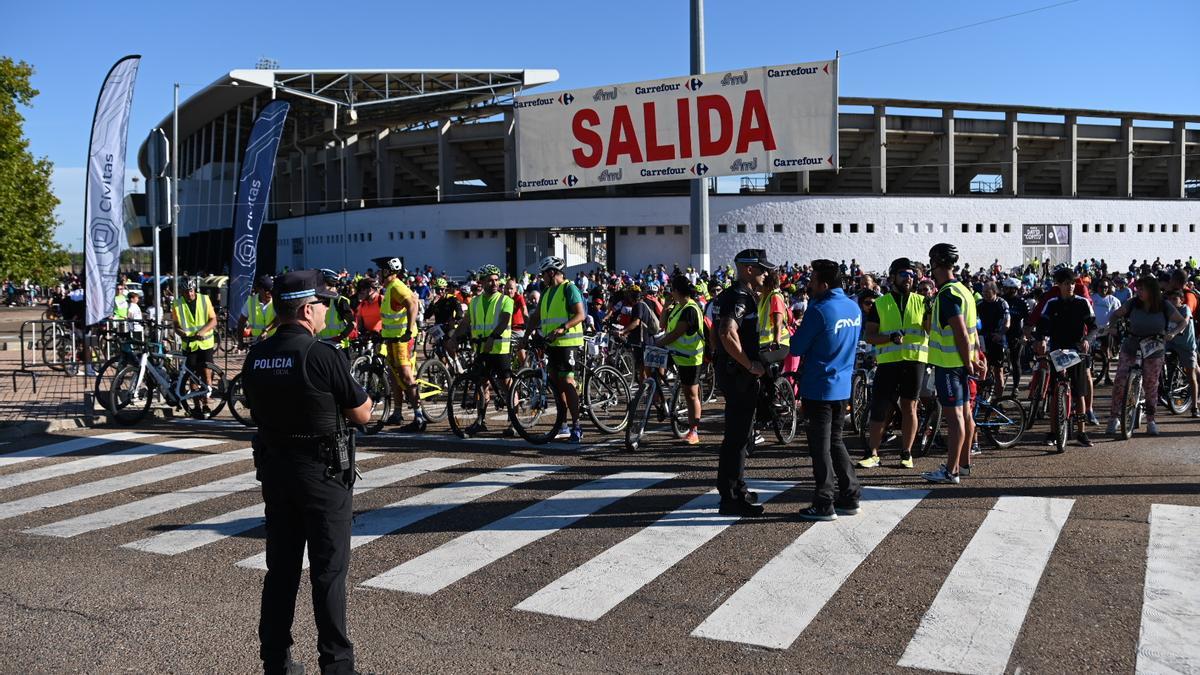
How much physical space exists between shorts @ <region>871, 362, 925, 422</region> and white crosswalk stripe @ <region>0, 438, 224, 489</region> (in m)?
7.10

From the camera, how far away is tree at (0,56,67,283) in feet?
104

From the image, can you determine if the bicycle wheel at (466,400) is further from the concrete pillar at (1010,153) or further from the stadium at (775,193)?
the concrete pillar at (1010,153)

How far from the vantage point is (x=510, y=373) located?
11.1 metres

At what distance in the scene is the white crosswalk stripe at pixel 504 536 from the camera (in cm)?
572

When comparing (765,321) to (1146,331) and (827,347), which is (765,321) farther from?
(1146,331)

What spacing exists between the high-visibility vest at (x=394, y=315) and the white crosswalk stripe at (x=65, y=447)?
3117mm

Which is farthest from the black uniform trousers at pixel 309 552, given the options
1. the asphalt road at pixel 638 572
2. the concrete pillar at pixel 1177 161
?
the concrete pillar at pixel 1177 161

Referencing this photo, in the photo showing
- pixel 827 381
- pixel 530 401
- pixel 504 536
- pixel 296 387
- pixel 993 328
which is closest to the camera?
pixel 296 387

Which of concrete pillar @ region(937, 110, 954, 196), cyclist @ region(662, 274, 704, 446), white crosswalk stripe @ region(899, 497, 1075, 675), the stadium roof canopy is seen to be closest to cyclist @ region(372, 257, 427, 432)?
cyclist @ region(662, 274, 704, 446)

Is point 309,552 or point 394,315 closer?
point 309,552

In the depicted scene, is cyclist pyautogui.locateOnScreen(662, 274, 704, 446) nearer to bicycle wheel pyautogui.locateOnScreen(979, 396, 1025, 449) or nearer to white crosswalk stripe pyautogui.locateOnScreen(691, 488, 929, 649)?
bicycle wheel pyautogui.locateOnScreen(979, 396, 1025, 449)

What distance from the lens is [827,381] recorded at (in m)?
6.84

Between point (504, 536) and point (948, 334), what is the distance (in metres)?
4.06

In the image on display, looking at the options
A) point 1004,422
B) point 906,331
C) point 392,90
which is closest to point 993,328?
point 1004,422
